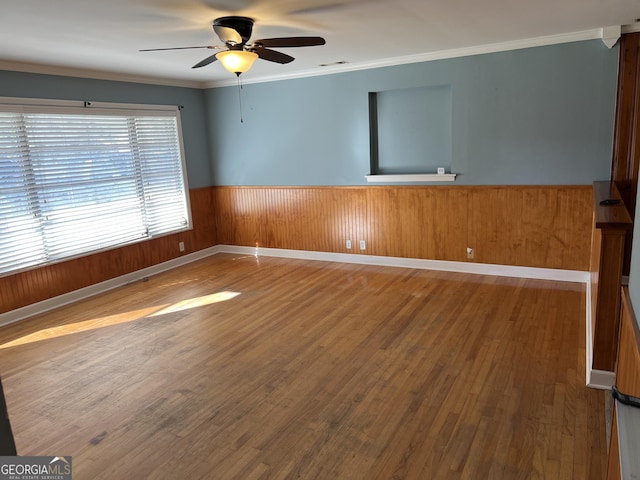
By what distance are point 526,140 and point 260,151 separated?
133 inches

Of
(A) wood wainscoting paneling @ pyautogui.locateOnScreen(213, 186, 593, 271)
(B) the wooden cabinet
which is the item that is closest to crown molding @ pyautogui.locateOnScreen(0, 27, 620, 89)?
(A) wood wainscoting paneling @ pyautogui.locateOnScreen(213, 186, 593, 271)

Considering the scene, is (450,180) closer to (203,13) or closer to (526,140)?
(526,140)

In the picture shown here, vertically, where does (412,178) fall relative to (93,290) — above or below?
above

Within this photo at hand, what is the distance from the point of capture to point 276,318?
13.9 ft

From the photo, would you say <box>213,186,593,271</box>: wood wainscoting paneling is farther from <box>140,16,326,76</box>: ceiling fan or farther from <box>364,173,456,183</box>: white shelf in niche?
<box>140,16,326,76</box>: ceiling fan

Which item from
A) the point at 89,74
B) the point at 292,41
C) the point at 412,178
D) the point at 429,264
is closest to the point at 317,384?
the point at 292,41

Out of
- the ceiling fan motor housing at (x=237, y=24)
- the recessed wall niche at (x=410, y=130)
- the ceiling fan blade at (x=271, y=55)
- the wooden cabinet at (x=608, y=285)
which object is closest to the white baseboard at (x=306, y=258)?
the recessed wall niche at (x=410, y=130)

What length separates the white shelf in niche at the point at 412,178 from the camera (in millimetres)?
5196

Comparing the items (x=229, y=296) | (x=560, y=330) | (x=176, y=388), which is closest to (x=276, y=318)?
(x=229, y=296)

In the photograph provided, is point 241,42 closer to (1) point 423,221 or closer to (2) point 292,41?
(2) point 292,41

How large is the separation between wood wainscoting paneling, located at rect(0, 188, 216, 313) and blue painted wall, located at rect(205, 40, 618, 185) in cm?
90

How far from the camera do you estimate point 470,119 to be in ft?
16.4

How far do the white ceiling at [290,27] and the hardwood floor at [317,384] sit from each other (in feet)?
7.88

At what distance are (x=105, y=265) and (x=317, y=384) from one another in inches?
137
